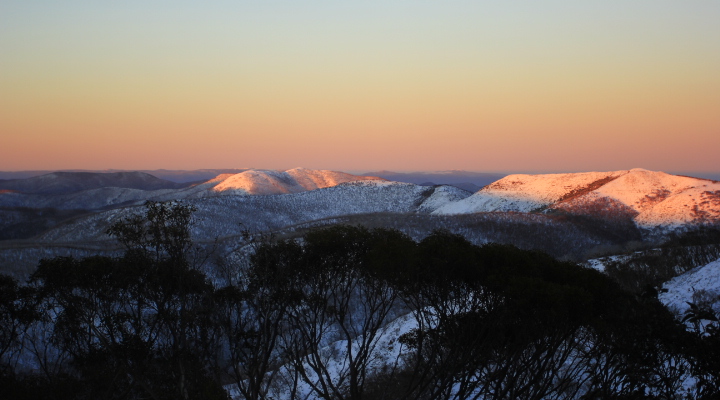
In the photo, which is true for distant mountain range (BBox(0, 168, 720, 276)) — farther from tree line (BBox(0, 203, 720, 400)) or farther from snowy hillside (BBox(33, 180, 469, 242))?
tree line (BBox(0, 203, 720, 400))

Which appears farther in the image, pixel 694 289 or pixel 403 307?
pixel 694 289

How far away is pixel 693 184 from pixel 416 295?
79284 mm

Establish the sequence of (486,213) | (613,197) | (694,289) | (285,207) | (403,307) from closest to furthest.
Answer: (403,307)
(694,289)
(486,213)
(613,197)
(285,207)

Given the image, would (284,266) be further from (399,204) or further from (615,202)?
(399,204)

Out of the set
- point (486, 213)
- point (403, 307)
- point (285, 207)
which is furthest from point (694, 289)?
point (285, 207)

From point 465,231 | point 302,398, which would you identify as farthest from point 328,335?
point 465,231

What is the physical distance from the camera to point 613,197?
7762cm

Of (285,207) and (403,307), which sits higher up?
(403,307)

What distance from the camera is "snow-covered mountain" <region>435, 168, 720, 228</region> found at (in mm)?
65188

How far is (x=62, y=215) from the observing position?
14550 centimetres

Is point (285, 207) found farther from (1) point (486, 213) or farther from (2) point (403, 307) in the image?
(2) point (403, 307)

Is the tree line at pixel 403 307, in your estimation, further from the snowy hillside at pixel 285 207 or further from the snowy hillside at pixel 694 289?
the snowy hillside at pixel 285 207

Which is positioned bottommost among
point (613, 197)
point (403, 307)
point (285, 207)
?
point (285, 207)

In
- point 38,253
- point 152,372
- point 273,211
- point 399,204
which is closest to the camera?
point 152,372
